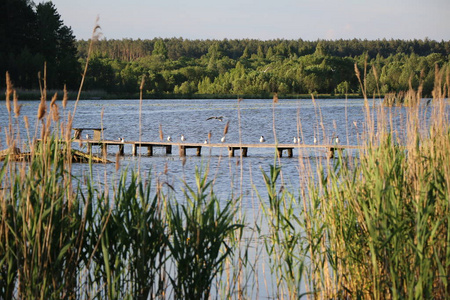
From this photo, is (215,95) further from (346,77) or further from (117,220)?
(117,220)

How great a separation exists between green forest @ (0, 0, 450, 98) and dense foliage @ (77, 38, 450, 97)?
0.14m

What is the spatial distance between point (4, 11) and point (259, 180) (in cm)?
4803

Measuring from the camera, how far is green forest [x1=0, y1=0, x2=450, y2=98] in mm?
52719

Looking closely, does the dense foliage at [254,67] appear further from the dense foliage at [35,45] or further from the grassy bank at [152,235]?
the grassy bank at [152,235]

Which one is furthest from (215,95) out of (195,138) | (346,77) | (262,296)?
(262,296)

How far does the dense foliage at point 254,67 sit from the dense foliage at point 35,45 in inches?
181

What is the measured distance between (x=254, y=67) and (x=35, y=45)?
6236cm

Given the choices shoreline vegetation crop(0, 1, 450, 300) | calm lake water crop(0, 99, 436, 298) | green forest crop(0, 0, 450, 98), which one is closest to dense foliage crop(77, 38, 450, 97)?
green forest crop(0, 0, 450, 98)

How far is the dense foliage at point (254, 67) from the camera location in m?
72.6

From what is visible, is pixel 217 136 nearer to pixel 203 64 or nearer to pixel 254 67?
pixel 254 67

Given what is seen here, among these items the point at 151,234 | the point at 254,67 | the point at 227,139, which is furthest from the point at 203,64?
the point at 151,234

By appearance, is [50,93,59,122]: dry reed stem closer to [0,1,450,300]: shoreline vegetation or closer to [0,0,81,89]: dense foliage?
[0,1,450,300]: shoreline vegetation

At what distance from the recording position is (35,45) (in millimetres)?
58375

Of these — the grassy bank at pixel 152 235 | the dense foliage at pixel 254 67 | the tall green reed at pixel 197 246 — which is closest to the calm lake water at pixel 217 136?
the grassy bank at pixel 152 235
